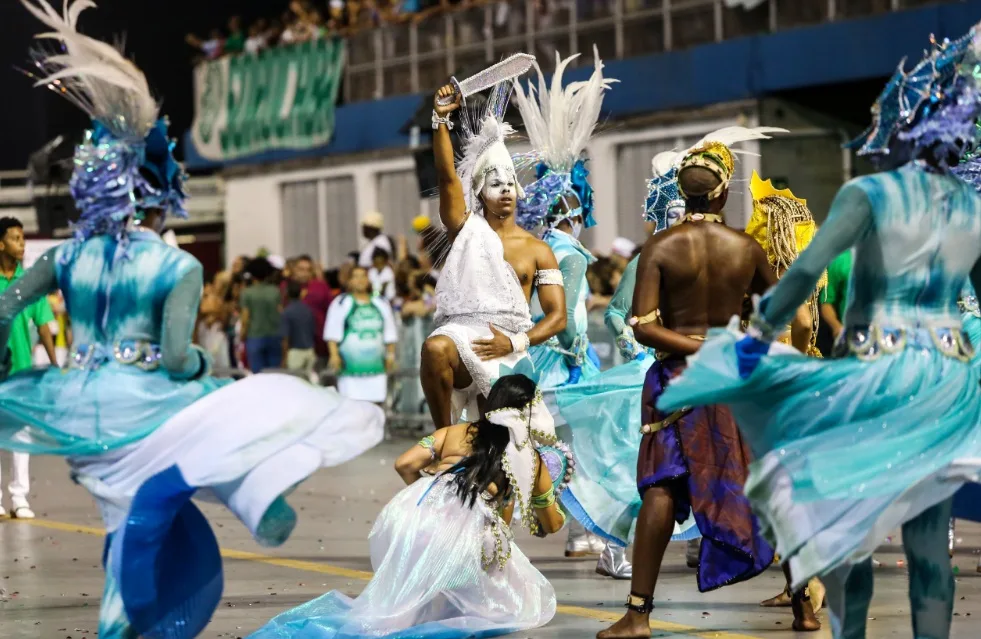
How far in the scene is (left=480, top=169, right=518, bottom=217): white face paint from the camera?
312 inches

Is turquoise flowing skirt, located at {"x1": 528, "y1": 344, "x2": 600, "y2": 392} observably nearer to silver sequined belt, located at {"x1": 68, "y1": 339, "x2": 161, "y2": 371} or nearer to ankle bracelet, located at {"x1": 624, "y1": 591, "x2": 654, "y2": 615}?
ankle bracelet, located at {"x1": 624, "y1": 591, "x2": 654, "y2": 615}

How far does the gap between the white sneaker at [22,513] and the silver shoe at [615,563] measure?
4802mm

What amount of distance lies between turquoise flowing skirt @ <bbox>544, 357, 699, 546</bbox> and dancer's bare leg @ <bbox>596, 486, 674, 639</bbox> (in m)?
1.46

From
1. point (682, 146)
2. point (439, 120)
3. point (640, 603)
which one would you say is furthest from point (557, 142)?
point (682, 146)

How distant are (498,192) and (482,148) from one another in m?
0.26

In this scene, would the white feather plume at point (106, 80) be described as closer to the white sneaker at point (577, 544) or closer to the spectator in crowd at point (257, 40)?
the white sneaker at point (577, 544)

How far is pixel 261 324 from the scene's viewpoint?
66.9 feet

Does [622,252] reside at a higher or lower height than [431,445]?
higher

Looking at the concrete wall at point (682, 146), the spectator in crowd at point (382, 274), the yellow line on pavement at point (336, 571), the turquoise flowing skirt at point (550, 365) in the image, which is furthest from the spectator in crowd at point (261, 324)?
the turquoise flowing skirt at point (550, 365)

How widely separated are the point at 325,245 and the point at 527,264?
2236 cm

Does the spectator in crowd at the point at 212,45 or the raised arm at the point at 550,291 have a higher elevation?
the spectator in crowd at the point at 212,45

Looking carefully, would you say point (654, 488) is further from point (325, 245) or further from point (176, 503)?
point (325, 245)

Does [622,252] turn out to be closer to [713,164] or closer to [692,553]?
[692,553]

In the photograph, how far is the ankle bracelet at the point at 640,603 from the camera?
682 cm
